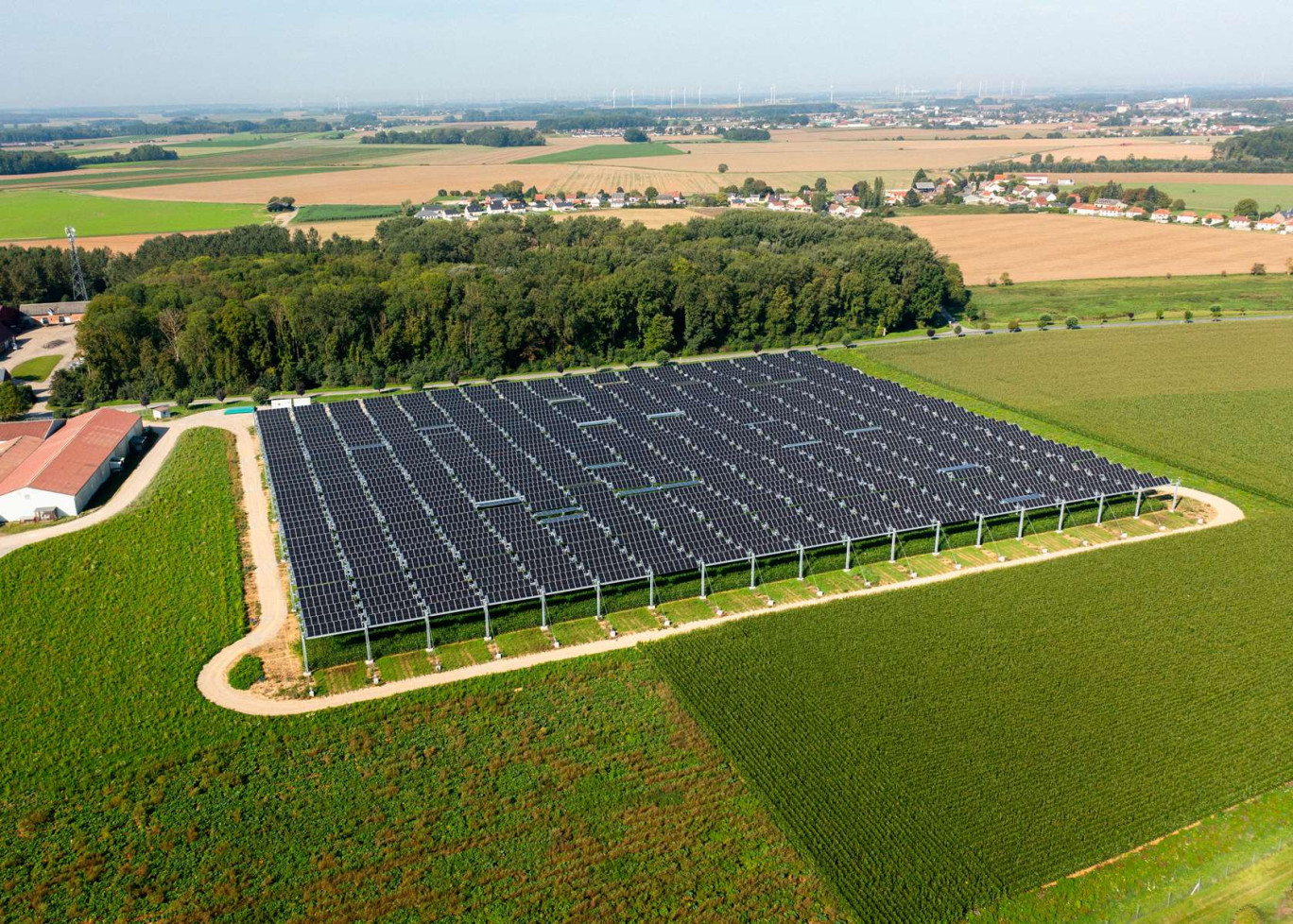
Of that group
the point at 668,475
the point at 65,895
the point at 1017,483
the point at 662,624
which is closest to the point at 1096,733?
the point at 662,624

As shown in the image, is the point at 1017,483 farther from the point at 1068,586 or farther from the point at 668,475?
the point at 668,475

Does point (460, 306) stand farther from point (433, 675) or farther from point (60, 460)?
point (433, 675)

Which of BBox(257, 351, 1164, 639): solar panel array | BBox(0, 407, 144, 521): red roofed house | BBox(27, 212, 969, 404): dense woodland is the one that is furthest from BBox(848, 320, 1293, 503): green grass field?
BBox(0, 407, 144, 521): red roofed house

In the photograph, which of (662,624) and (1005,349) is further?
(1005,349)

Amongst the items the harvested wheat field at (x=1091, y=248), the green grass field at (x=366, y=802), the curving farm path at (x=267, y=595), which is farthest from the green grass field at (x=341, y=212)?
the green grass field at (x=366, y=802)

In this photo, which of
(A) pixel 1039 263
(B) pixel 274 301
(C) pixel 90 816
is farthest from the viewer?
(A) pixel 1039 263

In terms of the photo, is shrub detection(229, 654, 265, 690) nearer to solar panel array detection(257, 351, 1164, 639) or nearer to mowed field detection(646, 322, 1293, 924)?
solar panel array detection(257, 351, 1164, 639)

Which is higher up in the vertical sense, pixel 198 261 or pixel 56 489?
pixel 198 261
